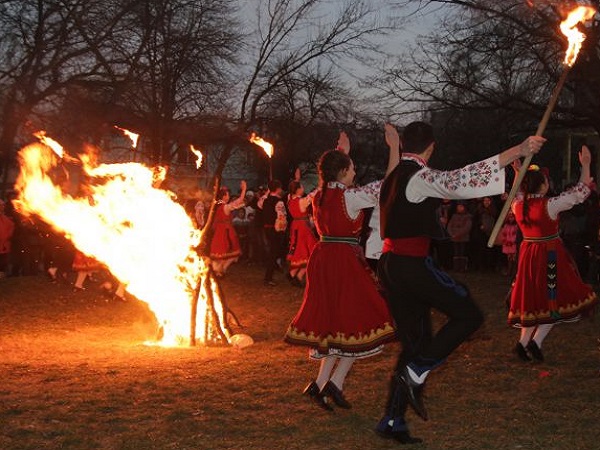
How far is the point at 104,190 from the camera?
9.32m

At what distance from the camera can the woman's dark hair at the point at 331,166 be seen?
6211 millimetres

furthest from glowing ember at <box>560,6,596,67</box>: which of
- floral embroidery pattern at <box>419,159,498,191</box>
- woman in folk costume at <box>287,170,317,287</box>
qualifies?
woman in folk costume at <box>287,170,317,287</box>

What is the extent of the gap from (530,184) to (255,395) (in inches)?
133

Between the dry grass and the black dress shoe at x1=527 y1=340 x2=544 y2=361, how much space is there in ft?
0.49

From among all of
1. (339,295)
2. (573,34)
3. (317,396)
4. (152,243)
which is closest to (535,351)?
(339,295)

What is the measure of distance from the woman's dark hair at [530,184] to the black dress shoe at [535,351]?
120cm

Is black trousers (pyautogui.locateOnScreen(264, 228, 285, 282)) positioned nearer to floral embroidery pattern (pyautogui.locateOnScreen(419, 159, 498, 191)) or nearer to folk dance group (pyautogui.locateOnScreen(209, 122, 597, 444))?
folk dance group (pyautogui.locateOnScreen(209, 122, 597, 444))

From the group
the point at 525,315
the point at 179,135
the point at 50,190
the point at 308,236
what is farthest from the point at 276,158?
the point at 525,315

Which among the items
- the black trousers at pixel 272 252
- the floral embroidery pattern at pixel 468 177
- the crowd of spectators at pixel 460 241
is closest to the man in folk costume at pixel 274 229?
the black trousers at pixel 272 252

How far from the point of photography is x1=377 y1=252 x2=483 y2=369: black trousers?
16.8 ft

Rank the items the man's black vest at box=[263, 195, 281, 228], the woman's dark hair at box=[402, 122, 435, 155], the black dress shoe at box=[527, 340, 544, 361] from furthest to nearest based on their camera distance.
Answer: the man's black vest at box=[263, 195, 281, 228], the black dress shoe at box=[527, 340, 544, 361], the woman's dark hair at box=[402, 122, 435, 155]

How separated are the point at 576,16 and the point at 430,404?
2.93 meters

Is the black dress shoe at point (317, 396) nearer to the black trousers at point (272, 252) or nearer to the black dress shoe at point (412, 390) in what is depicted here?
the black dress shoe at point (412, 390)

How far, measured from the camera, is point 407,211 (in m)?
5.09
